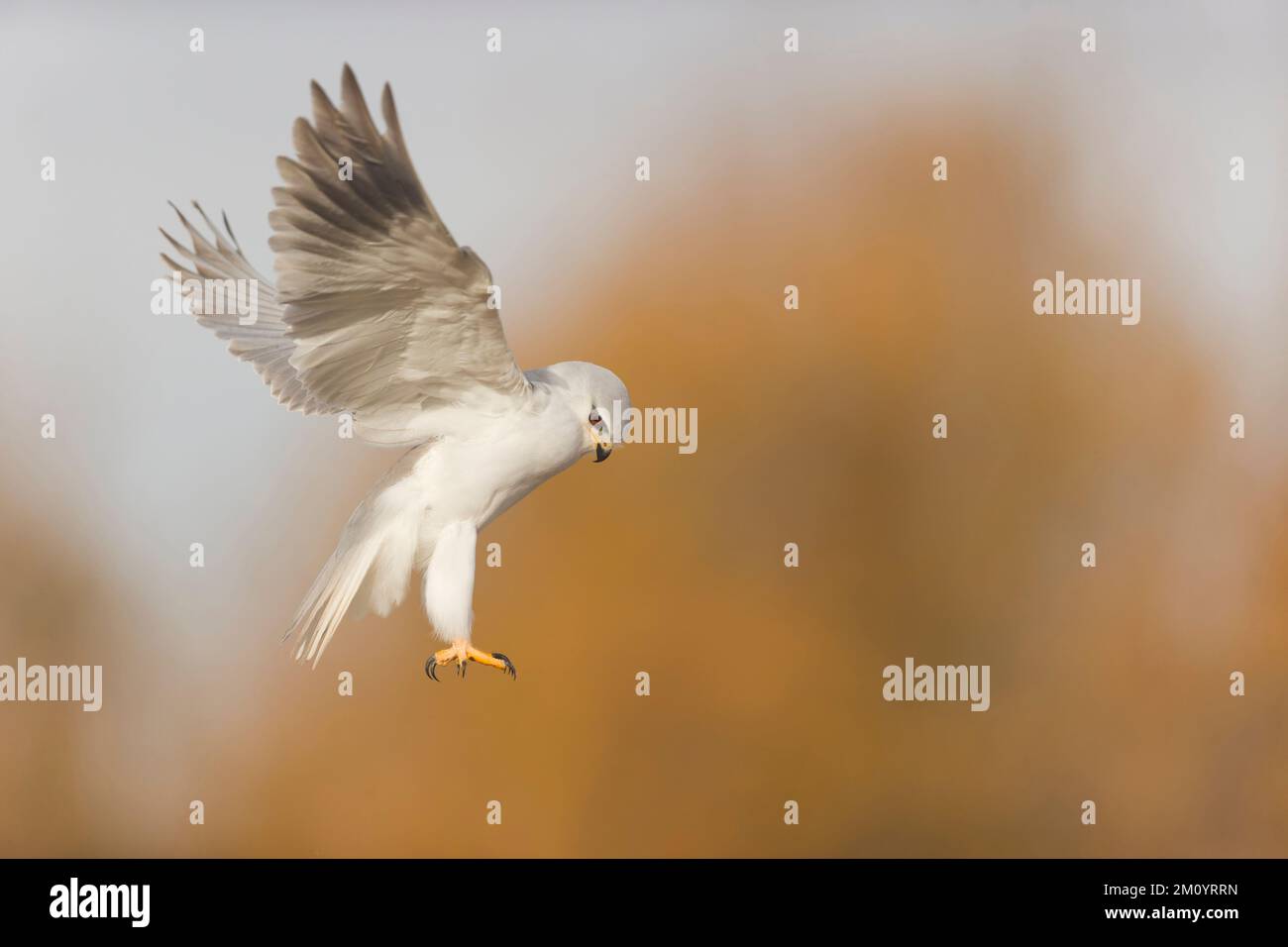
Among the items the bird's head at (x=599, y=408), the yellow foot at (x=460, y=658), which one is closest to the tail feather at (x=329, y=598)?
the yellow foot at (x=460, y=658)

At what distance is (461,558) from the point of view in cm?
387

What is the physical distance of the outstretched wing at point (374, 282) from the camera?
3.23 metres

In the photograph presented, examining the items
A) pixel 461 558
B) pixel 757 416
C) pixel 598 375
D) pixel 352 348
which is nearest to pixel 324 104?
pixel 352 348

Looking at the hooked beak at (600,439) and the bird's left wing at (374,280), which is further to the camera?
the hooked beak at (600,439)

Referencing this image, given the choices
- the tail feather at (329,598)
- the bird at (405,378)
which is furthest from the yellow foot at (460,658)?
the tail feather at (329,598)

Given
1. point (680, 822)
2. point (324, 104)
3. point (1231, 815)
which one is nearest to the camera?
point (324, 104)

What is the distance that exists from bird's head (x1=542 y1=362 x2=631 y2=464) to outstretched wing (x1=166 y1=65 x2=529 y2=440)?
0.16 m

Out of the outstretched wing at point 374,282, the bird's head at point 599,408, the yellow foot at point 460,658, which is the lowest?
the yellow foot at point 460,658

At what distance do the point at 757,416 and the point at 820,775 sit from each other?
4944mm

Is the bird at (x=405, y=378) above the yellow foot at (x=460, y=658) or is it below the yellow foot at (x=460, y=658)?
above

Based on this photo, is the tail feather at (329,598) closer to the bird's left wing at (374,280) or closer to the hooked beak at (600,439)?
the bird's left wing at (374,280)

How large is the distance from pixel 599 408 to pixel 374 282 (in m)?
0.71

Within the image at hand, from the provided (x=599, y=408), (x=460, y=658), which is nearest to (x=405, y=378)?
(x=599, y=408)

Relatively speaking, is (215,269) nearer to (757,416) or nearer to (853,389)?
(757,416)
